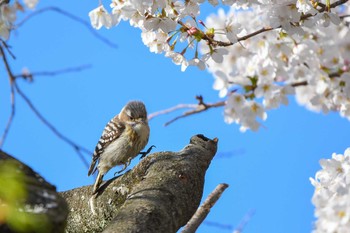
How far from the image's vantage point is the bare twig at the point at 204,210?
333cm

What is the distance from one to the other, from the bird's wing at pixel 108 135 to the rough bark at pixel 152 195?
1.22 metres

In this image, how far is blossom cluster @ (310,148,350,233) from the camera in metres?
3.39

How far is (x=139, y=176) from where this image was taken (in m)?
3.47

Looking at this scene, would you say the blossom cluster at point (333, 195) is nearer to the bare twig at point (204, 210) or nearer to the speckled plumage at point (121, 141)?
the bare twig at point (204, 210)

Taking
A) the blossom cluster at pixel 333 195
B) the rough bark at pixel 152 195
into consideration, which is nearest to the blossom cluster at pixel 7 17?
the rough bark at pixel 152 195

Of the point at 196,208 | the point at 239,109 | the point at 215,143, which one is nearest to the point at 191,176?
the point at 196,208

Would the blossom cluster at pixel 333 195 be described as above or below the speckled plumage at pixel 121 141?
below

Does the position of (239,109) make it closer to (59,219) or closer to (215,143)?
(215,143)

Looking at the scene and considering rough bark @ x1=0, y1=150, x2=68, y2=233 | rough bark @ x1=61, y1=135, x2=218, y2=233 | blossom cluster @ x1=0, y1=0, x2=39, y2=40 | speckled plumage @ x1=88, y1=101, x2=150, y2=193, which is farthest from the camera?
speckled plumage @ x1=88, y1=101, x2=150, y2=193

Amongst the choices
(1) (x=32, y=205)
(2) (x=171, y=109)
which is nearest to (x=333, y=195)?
(2) (x=171, y=109)

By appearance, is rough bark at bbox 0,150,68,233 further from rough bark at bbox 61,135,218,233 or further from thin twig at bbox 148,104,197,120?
A: thin twig at bbox 148,104,197,120

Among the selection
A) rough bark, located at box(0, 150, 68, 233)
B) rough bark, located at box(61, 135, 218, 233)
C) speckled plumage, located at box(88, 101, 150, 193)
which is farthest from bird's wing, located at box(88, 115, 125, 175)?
rough bark, located at box(0, 150, 68, 233)

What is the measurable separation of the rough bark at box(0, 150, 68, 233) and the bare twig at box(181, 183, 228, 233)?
1.46m

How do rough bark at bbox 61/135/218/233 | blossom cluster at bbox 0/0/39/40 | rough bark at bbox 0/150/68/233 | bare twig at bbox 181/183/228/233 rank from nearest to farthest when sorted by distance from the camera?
rough bark at bbox 0/150/68/233, rough bark at bbox 61/135/218/233, bare twig at bbox 181/183/228/233, blossom cluster at bbox 0/0/39/40
